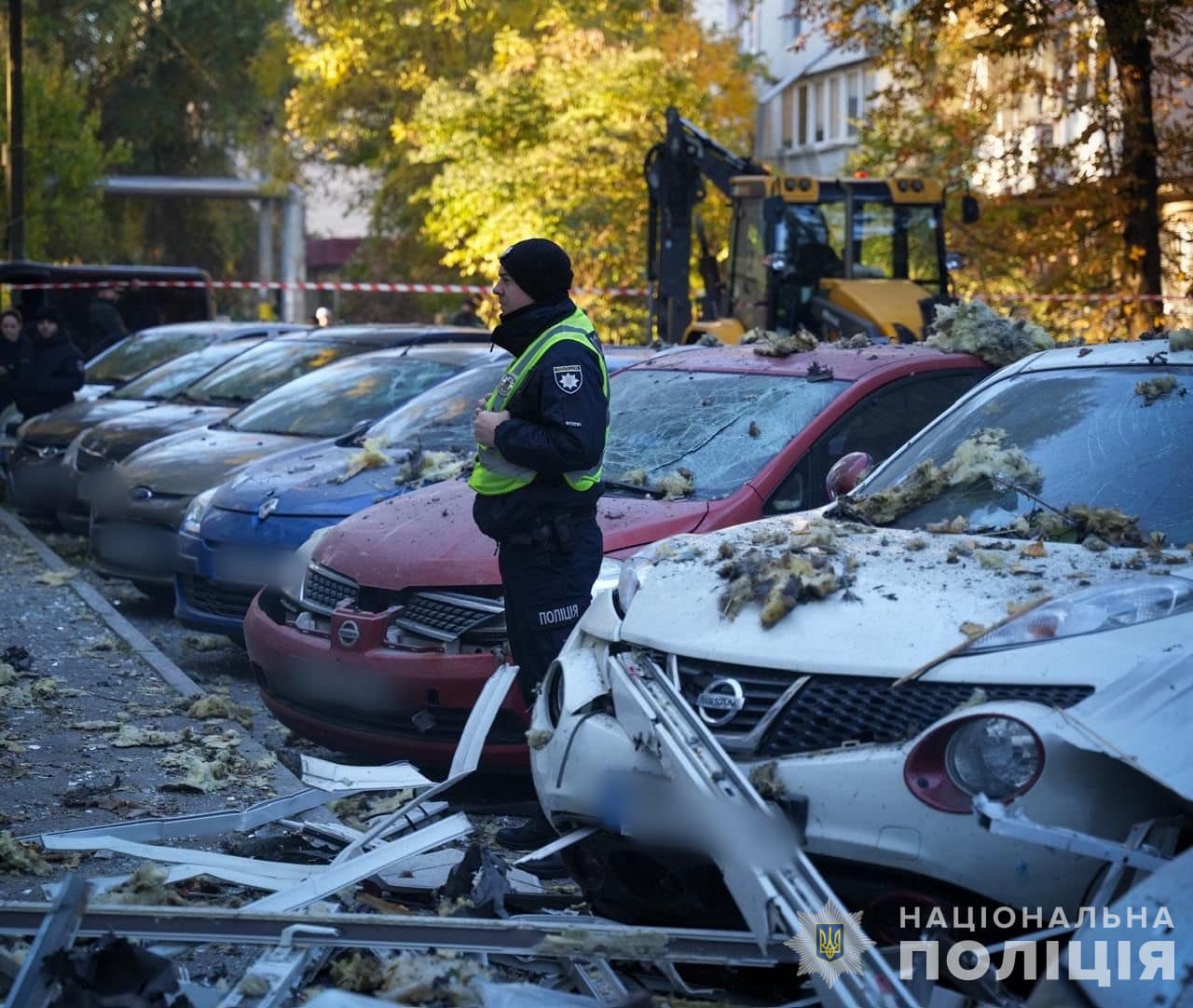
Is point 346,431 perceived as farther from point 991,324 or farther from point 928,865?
point 928,865

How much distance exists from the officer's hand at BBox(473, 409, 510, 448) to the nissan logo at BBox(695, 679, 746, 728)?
160 cm

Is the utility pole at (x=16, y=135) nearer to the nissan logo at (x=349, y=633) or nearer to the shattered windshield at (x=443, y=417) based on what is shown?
the shattered windshield at (x=443, y=417)

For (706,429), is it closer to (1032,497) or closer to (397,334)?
(1032,497)

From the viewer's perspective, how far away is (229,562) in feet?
27.1

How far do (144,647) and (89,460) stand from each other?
3.59 metres

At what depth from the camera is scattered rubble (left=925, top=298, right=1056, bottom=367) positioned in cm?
745

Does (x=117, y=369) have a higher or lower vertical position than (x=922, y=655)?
higher

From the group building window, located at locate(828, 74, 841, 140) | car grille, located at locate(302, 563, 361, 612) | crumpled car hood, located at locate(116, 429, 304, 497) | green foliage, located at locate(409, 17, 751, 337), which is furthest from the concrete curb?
building window, located at locate(828, 74, 841, 140)

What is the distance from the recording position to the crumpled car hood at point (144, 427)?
38.8 feet

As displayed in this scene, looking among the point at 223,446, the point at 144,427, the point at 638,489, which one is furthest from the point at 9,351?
the point at 638,489

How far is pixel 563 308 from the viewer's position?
5.51 m

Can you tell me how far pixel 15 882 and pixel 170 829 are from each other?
45cm

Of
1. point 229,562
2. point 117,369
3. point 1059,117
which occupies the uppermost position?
point 1059,117

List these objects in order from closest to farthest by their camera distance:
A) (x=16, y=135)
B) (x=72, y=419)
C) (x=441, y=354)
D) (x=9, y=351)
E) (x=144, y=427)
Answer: (x=441, y=354) < (x=144, y=427) < (x=72, y=419) < (x=9, y=351) < (x=16, y=135)
